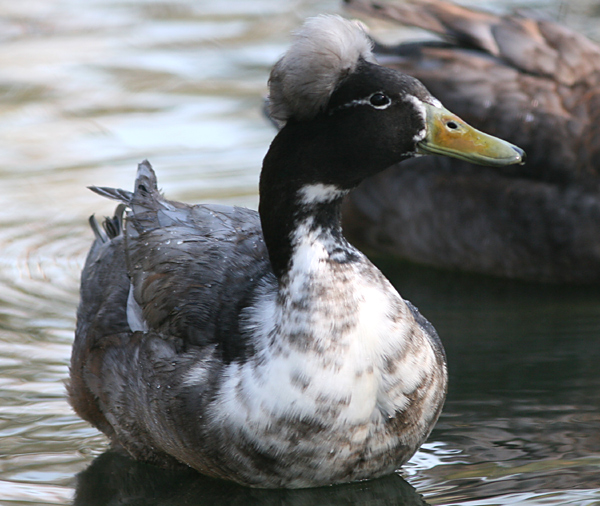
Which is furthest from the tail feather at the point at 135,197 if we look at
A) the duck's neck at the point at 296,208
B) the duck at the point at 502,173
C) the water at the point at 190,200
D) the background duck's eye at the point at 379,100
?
the duck at the point at 502,173

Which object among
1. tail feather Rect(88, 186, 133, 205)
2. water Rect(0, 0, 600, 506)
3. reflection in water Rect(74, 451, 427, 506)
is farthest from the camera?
tail feather Rect(88, 186, 133, 205)

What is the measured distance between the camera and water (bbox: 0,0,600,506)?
185 inches

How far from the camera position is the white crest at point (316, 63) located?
3990mm

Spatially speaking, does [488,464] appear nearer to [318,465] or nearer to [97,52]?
[318,465]

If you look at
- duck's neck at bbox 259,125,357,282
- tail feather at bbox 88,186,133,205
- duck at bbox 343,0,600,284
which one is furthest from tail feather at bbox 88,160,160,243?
duck at bbox 343,0,600,284

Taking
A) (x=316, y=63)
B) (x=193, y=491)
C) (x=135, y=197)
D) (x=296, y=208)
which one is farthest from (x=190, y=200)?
A: (x=316, y=63)

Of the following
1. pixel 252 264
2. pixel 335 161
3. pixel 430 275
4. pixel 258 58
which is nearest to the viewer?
pixel 335 161

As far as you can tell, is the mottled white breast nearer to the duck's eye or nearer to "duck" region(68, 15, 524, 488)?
"duck" region(68, 15, 524, 488)

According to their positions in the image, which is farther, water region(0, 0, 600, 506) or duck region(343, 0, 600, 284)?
duck region(343, 0, 600, 284)

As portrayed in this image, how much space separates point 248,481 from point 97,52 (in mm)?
7130

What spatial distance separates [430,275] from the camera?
7.03 metres

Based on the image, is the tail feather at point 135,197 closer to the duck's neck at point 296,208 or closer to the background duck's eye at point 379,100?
the duck's neck at point 296,208

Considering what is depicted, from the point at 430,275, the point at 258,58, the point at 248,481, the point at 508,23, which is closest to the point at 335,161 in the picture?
the point at 248,481

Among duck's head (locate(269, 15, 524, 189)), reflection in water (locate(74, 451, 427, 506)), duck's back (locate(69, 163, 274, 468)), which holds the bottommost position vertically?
reflection in water (locate(74, 451, 427, 506))
